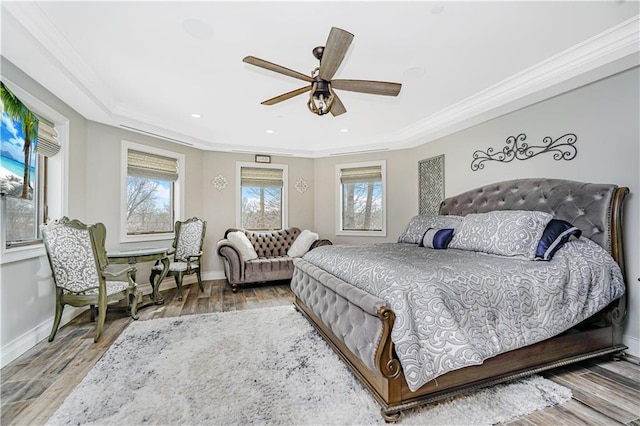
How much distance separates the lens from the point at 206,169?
5.62 meters

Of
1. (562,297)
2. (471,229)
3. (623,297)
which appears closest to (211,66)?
(471,229)

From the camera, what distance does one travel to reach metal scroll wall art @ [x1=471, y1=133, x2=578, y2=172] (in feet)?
9.55

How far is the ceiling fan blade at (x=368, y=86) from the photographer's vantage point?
2.37m

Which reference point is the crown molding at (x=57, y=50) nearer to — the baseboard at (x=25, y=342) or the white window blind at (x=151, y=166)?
the white window blind at (x=151, y=166)

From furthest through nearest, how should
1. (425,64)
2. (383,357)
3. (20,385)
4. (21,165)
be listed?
(425,64) → (21,165) → (20,385) → (383,357)

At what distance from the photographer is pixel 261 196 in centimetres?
→ 615

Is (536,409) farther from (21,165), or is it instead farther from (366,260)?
(21,165)

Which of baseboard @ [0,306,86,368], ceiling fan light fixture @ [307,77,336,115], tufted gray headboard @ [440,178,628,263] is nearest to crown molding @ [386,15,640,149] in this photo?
tufted gray headboard @ [440,178,628,263]

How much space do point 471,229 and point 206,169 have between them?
472 cm

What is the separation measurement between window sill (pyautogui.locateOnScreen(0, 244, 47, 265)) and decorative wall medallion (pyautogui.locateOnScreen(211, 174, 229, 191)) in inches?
119

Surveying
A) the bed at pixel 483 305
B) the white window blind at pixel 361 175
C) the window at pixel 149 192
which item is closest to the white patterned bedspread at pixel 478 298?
the bed at pixel 483 305

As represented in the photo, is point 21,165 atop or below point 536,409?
atop

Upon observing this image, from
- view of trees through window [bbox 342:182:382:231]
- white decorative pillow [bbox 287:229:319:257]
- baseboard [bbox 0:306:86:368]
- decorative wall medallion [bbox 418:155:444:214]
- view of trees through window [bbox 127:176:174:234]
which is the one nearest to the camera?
baseboard [bbox 0:306:86:368]

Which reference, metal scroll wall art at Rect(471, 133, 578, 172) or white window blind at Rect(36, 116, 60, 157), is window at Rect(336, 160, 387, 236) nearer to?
metal scroll wall art at Rect(471, 133, 578, 172)
